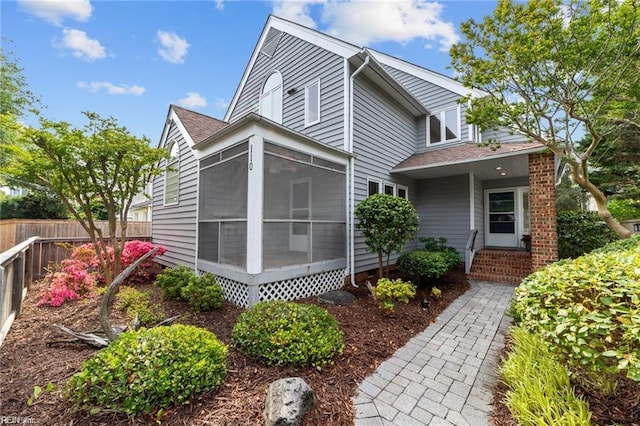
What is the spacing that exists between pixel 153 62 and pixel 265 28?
411 centimetres

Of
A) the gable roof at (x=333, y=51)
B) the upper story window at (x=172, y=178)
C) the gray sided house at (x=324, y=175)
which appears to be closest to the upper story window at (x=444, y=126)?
the gray sided house at (x=324, y=175)

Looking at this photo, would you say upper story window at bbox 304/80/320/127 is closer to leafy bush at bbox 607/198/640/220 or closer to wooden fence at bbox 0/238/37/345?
wooden fence at bbox 0/238/37/345

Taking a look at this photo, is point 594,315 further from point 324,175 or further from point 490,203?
point 490,203

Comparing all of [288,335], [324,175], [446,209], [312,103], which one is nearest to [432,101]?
[446,209]

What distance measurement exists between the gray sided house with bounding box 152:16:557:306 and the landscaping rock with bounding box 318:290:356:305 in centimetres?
49

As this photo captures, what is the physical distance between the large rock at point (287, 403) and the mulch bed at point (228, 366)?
0.12m

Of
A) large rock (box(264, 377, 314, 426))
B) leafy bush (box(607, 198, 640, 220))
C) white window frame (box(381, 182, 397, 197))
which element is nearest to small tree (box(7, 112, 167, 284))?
large rock (box(264, 377, 314, 426))

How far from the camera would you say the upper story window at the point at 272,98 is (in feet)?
29.1

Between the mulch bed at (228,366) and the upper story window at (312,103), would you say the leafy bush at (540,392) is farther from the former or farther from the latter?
the upper story window at (312,103)

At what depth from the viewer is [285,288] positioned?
544cm

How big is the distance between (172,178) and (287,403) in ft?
28.5

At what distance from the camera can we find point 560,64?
5.10 meters

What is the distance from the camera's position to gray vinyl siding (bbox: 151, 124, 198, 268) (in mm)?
7414

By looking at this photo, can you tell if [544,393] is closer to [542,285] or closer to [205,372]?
[542,285]
